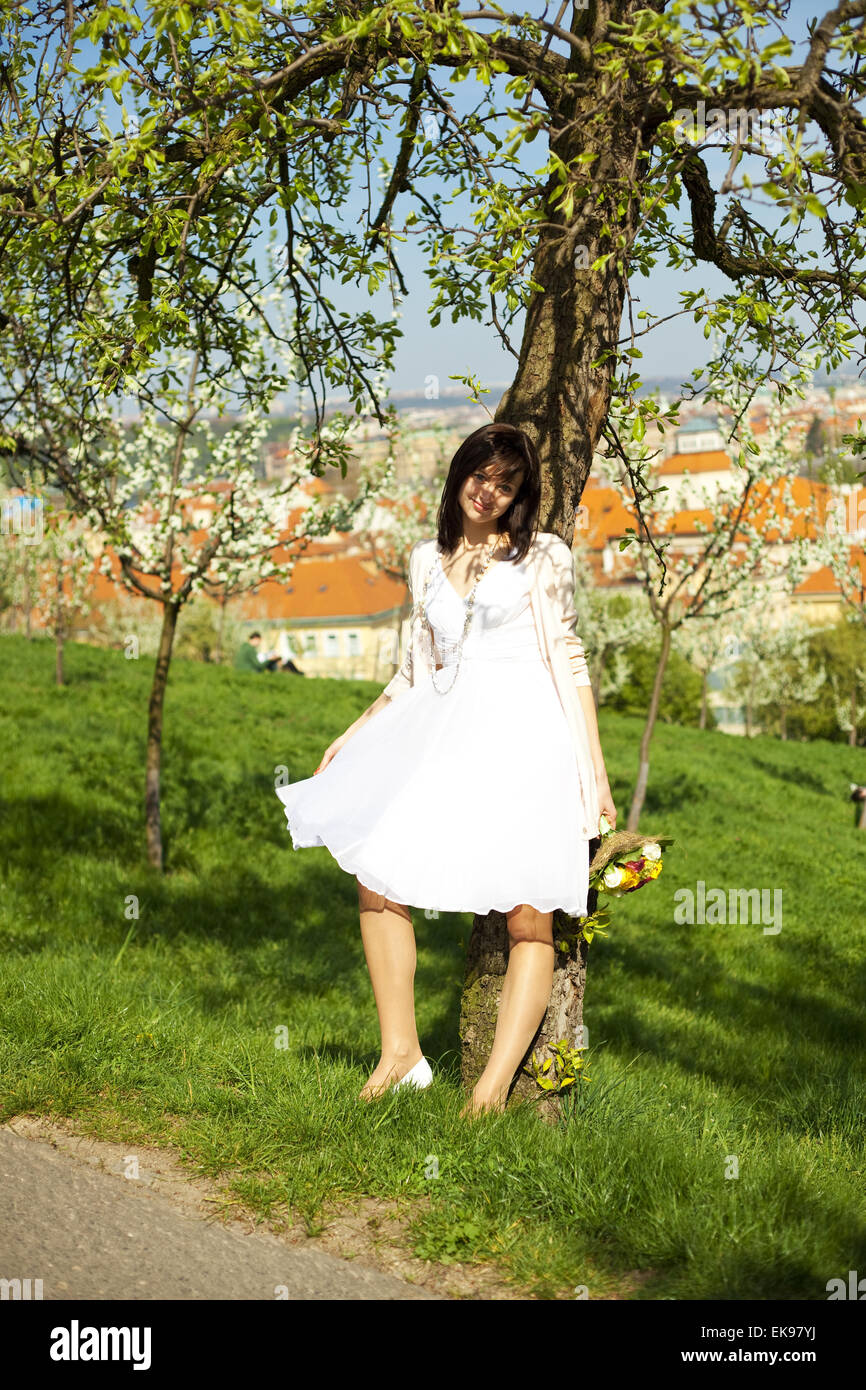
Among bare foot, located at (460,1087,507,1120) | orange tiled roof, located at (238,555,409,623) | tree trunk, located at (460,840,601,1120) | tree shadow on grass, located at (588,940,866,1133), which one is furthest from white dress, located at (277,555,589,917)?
orange tiled roof, located at (238,555,409,623)

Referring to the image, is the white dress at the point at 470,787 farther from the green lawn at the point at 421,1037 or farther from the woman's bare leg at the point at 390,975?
the green lawn at the point at 421,1037

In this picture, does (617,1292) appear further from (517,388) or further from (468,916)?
(468,916)

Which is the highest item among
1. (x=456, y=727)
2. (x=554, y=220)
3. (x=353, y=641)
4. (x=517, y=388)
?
(x=554, y=220)

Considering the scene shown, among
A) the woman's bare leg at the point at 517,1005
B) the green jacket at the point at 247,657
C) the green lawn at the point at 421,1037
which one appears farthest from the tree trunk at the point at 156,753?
the green jacket at the point at 247,657

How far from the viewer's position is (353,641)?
106 meters

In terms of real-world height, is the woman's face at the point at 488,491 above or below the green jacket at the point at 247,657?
above

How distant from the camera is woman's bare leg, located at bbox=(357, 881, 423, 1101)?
4.18 metres

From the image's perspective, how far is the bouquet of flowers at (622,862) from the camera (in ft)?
13.9

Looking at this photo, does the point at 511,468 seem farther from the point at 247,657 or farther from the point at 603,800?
the point at 247,657

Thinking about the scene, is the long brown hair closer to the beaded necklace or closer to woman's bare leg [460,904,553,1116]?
the beaded necklace

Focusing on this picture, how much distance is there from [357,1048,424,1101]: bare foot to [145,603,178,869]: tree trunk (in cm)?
596

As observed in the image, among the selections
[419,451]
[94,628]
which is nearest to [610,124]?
[419,451]

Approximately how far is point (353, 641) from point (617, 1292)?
337 feet

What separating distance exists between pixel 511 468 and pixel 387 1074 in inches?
87.0
